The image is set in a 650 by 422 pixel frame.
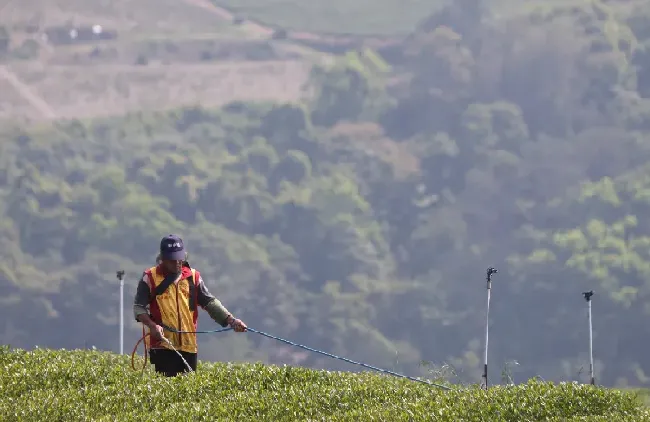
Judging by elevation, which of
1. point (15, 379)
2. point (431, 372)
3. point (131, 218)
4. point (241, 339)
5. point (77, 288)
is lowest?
A: point (15, 379)

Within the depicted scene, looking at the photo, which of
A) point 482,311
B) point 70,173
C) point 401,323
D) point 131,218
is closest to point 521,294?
point 482,311


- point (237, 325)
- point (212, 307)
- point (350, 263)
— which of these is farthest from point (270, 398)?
point (350, 263)

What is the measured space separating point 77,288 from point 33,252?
13.7 meters

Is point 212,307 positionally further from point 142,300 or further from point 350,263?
point 350,263

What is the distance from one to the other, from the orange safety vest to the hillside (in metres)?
0.49

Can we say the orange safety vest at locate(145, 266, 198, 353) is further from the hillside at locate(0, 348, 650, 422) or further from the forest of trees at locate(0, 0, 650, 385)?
the forest of trees at locate(0, 0, 650, 385)

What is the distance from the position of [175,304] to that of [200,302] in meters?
0.33

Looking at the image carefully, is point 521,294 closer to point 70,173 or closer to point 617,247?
point 617,247

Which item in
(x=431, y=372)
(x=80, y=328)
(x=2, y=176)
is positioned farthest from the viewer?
(x=2, y=176)

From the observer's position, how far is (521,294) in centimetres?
17088

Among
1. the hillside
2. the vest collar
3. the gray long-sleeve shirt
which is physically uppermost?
the vest collar

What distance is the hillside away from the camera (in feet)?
41.8

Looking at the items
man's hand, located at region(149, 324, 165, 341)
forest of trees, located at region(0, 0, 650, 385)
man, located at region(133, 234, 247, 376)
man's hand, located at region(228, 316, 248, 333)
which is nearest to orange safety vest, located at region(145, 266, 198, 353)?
man, located at region(133, 234, 247, 376)

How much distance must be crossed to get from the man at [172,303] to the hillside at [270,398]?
1.34 feet
